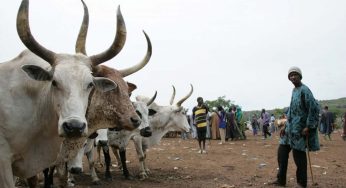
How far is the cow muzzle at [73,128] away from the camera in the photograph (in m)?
3.31

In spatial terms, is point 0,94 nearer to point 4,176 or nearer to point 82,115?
point 4,176

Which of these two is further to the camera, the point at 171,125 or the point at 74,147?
the point at 171,125

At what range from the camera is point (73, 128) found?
3.30 meters

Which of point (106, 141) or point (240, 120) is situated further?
point (240, 120)

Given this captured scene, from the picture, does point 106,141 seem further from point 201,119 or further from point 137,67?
point 201,119

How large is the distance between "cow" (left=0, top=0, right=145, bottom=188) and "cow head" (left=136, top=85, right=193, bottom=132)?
5601mm

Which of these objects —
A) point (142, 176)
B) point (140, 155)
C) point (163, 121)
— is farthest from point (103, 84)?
point (163, 121)

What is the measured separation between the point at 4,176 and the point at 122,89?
5.79 feet

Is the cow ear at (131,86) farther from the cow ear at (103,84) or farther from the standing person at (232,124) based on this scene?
the standing person at (232,124)

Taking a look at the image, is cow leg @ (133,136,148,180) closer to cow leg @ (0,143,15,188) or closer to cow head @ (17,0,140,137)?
cow head @ (17,0,140,137)

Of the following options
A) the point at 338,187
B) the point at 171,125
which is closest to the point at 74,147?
the point at 338,187

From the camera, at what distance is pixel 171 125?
33.3 feet

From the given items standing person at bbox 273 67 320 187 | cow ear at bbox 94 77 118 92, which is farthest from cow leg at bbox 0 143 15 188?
standing person at bbox 273 67 320 187

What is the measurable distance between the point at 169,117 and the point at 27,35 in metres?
6.44
